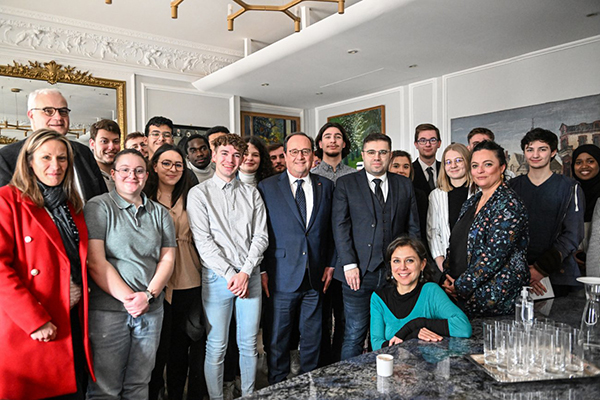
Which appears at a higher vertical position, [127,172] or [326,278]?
[127,172]

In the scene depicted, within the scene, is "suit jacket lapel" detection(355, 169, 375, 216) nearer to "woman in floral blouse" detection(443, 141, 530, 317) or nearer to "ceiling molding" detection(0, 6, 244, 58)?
"woman in floral blouse" detection(443, 141, 530, 317)

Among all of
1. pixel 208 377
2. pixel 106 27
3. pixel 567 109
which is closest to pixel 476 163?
pixel 208 377

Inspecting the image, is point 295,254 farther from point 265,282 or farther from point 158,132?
point 158,132

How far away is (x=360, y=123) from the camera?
25.9 ft

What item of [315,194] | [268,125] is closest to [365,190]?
[315,194]

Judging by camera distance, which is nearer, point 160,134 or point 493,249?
point 493,249

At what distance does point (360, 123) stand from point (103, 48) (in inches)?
172

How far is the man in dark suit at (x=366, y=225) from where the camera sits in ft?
9.33

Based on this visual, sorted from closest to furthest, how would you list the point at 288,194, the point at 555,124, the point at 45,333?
1. the point at 45,333
2. the point at 288,194
3. the point at 555,124

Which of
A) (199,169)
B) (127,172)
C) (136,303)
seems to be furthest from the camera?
(199,169)

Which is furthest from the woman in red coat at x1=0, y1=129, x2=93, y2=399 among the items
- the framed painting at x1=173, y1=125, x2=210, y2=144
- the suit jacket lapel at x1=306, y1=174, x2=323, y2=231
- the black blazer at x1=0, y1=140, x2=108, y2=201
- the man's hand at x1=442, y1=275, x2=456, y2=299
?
the framed painting at x1=173, y1=125, x2=210, y2=144

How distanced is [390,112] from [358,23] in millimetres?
3050

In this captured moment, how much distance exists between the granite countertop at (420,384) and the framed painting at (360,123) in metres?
6.15

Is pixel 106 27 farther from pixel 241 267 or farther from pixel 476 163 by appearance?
pixel 476 163
